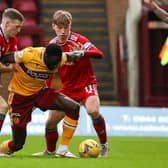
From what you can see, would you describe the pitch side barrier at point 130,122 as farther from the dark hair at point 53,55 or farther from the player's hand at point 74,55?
the dark hair at point 53,55

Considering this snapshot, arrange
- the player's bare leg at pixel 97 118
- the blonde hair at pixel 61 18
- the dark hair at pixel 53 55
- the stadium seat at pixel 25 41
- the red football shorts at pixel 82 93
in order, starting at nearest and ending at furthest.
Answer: the dark hair at pixel 53 55 < the blonde hair at pixel 61 18 < the player's bare leg at pixel 97 118 < the red football shorts at pixel 82 93 < the stadium seat at pixel 25 41

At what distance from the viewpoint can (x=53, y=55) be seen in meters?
10.8

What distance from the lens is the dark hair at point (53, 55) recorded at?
10.8 meters

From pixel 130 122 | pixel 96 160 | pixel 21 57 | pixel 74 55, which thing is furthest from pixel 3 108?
pixel 130 122

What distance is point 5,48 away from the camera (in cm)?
1106

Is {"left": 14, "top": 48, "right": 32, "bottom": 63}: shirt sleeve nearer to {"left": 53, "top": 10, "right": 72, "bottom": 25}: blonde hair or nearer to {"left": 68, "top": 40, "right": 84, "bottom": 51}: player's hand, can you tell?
{"left": 53, "top": 10, "right": 72, "bottom": 25}: blonde hair

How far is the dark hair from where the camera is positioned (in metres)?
10.8

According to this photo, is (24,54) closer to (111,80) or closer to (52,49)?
(52,49)

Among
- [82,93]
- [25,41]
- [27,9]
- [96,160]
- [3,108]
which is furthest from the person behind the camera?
[27,9]

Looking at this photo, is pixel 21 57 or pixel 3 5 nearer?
pixel 21 57

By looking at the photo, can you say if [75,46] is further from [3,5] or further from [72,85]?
[3,5]

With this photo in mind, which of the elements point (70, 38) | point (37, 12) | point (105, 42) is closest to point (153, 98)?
point (105, 42)

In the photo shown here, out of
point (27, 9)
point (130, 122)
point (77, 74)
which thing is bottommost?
point (130, 122)

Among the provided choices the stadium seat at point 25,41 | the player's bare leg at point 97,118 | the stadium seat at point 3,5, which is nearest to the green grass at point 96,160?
the player's bare leg at point 97,118
